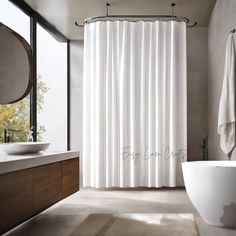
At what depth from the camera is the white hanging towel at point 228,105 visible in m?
4.14

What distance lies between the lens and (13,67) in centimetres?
386

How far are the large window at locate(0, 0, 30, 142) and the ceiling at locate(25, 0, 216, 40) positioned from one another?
216mm

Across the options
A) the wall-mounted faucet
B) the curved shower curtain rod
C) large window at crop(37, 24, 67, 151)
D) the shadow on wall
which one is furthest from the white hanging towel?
large window at crop(37, 24, 67, 151)

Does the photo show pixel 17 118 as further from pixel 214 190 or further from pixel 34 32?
pixel 214 190

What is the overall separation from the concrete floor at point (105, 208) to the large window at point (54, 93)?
4.35 feet

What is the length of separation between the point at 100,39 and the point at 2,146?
259 cm

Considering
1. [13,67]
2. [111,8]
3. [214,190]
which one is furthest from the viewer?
[111,8]

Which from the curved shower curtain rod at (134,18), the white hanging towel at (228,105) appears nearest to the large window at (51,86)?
the curved shower curtain rod at (134,18)

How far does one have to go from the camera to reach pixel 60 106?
21.9 ft

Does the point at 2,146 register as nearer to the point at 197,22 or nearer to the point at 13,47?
the point at 13,47

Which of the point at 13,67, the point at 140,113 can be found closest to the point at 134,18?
the point at 140,113

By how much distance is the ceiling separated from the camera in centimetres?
504

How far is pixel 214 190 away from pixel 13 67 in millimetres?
2149

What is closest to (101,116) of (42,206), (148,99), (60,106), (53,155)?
(148,99)
